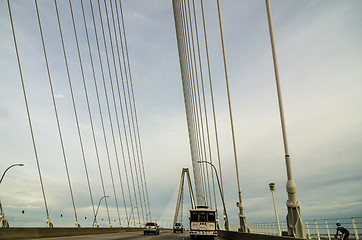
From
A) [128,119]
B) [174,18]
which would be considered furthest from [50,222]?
[174,18]

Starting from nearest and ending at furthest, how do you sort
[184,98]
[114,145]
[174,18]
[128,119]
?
[114,145]
[128,119]
[174,18]
[184,98]

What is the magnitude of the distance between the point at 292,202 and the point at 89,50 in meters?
33.6

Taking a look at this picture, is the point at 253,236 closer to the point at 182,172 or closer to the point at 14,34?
the point at 14,34

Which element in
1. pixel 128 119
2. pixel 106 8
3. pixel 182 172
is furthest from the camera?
pixel 182 172

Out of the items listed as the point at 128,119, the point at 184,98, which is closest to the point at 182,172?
the point at 184,98

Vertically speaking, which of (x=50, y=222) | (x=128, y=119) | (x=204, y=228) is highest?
(x=128, y=119)

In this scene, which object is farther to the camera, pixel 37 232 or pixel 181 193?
pixel 181 193

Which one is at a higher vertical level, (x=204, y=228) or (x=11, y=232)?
(x=11, y=232)

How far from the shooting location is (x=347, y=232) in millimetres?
16562

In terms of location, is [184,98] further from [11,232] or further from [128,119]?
[11,232]

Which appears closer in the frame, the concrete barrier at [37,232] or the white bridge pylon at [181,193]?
the concrete barrier at [37,232]

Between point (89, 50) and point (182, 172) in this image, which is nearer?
point (89, 50)

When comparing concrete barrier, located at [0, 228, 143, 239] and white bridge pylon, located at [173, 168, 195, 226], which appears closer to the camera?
concrete barrier, located at [0, 228, 143, 239]

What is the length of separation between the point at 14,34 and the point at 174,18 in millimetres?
46715
